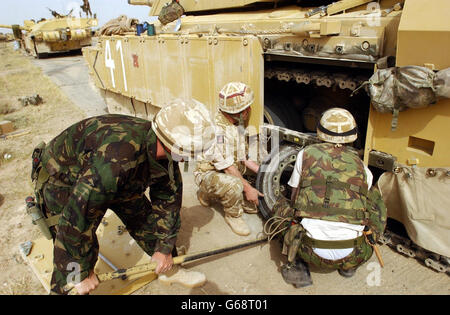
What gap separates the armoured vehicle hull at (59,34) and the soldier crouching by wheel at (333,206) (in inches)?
779

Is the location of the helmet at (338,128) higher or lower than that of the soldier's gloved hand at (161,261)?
higher

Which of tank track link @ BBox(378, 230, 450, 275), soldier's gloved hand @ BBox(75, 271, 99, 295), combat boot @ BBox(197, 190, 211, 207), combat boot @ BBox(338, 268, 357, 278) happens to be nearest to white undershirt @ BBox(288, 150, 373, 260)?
combat boot @ BBox(338, 268, 357, 278)

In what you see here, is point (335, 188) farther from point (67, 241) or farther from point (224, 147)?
point (67, 241)

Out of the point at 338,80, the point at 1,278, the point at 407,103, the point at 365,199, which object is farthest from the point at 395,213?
the point at 1,278

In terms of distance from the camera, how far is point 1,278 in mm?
3381

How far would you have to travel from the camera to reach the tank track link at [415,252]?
3066 mm

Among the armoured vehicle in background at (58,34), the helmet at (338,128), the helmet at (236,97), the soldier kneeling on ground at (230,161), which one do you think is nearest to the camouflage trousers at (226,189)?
the soldier kneeling on ground at (230,161)

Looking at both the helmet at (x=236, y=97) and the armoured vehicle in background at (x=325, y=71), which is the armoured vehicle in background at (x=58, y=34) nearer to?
the armoured vehicle in background at (x=325, y=71)

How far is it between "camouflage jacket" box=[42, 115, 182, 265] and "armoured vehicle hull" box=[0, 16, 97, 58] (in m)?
19.4

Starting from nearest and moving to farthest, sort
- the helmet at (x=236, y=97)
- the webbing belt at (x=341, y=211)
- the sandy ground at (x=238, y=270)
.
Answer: the webbing belt at (x=341, y=211), the sandy ground at (x=238, y=270), the helmet at (x=236, y=97)

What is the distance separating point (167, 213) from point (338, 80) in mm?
1814

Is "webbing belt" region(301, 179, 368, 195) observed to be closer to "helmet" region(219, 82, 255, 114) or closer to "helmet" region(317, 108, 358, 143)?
"helmet" region(317, 108, 358, 143)

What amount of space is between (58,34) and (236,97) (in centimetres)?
1885

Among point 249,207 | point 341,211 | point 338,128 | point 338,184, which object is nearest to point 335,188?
point 338,184
